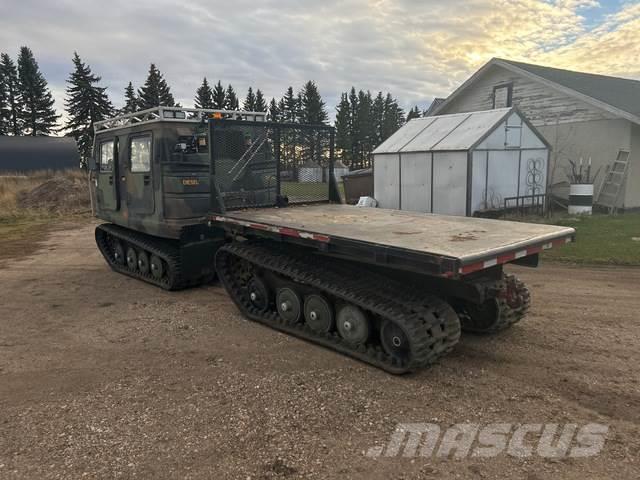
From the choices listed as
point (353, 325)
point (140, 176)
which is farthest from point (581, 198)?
point (140, 176)

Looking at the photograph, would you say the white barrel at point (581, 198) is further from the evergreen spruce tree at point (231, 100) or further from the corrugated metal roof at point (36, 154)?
the evergreen spruce tree at point (231, 100)

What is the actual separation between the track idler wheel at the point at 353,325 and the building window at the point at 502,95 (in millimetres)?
18091

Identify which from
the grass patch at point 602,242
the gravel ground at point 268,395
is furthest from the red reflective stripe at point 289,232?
the grass patch at point 602,242

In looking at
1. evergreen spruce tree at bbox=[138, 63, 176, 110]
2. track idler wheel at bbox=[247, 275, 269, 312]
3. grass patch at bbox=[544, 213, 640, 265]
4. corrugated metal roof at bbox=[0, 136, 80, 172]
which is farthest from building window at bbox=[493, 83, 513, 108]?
evergreen spruce tree at bbox=[138, 63, 176, 110]

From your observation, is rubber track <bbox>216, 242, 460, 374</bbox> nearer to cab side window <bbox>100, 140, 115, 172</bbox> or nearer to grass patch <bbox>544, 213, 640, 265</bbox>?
cab side window <bbox>100, 140, 115, 172</bbox>

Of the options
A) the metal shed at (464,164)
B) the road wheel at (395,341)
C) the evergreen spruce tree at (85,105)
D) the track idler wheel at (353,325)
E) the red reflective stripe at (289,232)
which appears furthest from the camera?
the evergreen spruce tree at (85,105)

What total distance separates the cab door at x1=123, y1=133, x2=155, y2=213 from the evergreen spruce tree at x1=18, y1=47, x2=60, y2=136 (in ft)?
181

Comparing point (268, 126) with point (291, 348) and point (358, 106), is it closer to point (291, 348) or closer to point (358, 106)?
point (291, 348)

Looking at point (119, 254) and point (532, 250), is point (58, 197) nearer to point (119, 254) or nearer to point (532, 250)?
point (119, 254)

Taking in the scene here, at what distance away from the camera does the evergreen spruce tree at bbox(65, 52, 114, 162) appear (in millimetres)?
46812

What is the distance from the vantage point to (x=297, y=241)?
545 centimetres

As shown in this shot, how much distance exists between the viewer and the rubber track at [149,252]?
26.3ft

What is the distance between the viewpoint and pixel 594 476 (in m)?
3.21

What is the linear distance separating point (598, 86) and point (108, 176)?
1943 cm
